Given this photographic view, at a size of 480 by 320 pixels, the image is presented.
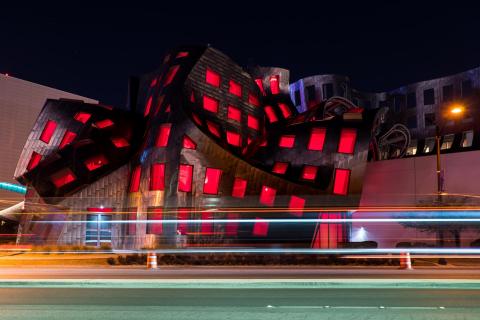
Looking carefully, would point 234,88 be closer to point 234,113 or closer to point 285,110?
point 234,113

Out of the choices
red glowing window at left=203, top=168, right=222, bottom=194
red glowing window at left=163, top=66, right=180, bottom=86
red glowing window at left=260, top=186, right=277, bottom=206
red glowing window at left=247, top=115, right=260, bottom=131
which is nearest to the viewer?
red glowing window at left=260, top=186, right=277, bottom=206

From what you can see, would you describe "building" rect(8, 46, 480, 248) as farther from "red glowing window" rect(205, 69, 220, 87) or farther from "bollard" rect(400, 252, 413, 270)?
"bollard" rect(400, 252, 413, 270)

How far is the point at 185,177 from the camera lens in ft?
104

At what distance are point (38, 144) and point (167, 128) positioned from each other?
11.3m

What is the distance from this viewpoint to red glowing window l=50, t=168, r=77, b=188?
33.6 m

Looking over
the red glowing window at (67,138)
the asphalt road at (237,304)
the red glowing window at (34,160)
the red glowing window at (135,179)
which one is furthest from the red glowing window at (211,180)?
the asphalt road at (237,304)

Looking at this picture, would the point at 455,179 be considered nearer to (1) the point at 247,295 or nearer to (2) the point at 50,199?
(2) the point at 50,199

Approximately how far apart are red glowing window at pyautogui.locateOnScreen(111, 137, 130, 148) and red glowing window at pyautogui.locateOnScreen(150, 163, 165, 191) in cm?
518

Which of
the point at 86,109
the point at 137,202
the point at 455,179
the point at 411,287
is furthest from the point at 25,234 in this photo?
the point at 455,179

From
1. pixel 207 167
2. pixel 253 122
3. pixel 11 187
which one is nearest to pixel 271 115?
pixel 253 122

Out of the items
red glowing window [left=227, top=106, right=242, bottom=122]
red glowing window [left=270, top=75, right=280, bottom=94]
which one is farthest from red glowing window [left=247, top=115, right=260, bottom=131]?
red glowing window [left=270, top=75, right=280, bottom=94]

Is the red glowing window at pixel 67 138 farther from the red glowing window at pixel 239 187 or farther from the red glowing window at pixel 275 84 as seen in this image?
the red glowing window at pixel 275 84

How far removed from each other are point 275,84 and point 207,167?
613 inches

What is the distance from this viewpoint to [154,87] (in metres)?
39.4
